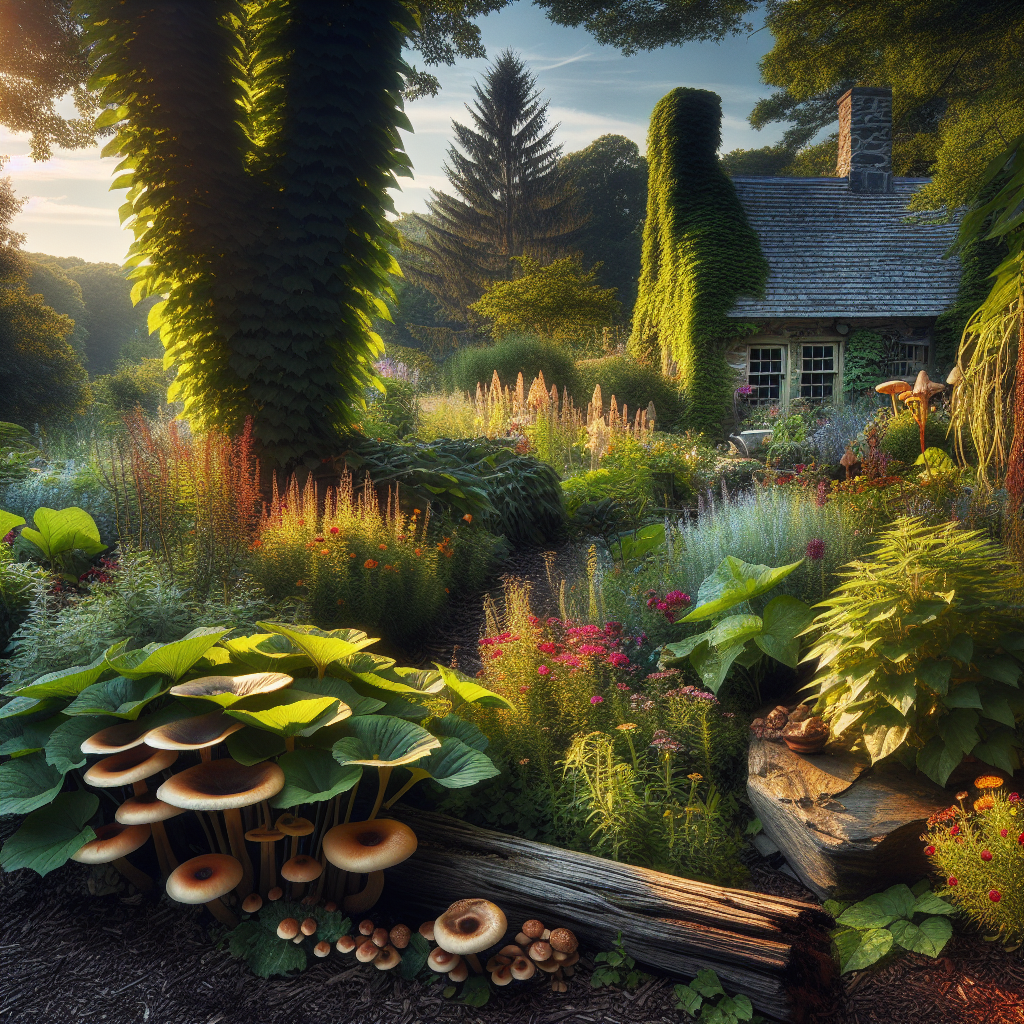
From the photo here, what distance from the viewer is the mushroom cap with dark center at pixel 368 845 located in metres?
1.83

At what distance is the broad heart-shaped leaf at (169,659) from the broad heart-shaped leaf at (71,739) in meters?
0.17

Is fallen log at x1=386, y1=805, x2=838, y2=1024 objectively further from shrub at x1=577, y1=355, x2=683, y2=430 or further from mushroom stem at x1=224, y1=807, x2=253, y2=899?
shrub at x1=577, y1=355, x2=683, y2=430

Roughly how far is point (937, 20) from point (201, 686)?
35.8ft

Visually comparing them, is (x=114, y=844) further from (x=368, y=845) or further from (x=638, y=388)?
(x=638, y=388)

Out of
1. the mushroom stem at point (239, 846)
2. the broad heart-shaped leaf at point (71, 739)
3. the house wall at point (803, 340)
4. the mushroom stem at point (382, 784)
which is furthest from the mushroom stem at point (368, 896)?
the house wall at point (803, 340)

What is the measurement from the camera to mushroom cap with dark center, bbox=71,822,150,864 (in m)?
1.88

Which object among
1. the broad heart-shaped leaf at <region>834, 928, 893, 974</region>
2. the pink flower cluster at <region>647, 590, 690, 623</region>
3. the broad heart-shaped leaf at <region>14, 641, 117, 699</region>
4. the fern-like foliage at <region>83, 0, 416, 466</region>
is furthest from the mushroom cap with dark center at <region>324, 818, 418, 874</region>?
the fern-like foliage at <region>83, 0, 416, 466</region>

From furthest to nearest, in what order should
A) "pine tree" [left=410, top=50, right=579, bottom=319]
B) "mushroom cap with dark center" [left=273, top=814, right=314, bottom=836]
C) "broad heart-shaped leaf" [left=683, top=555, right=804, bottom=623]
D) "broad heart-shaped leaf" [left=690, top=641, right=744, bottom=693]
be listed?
"pine tree" [left=410, top=50, right=579, bottom=319], "broad heart-shaped leaf" [left=683, top=555, right=804, bottom=623], "broad heart-shaped leaf" [left=690, top=641, right=744, bottom=693], "mushroom cap with dark center" [left=273, top=814, right=314, bottom=836]

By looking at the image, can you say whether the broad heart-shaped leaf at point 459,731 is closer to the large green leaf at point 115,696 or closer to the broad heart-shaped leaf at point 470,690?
the broad heart-shaped leaf at point 470,690

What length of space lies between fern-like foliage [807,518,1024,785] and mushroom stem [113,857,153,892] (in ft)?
7.54

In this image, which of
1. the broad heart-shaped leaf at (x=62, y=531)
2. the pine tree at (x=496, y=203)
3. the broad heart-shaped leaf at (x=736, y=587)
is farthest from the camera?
the pine tree at (x=496, y=203)

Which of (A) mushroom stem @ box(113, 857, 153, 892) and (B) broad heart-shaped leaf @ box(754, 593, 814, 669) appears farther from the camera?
(B) broad heart-shaped leaf @ box(754, 593, 814, 669)

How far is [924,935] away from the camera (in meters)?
2.00

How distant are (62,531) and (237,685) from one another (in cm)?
233
